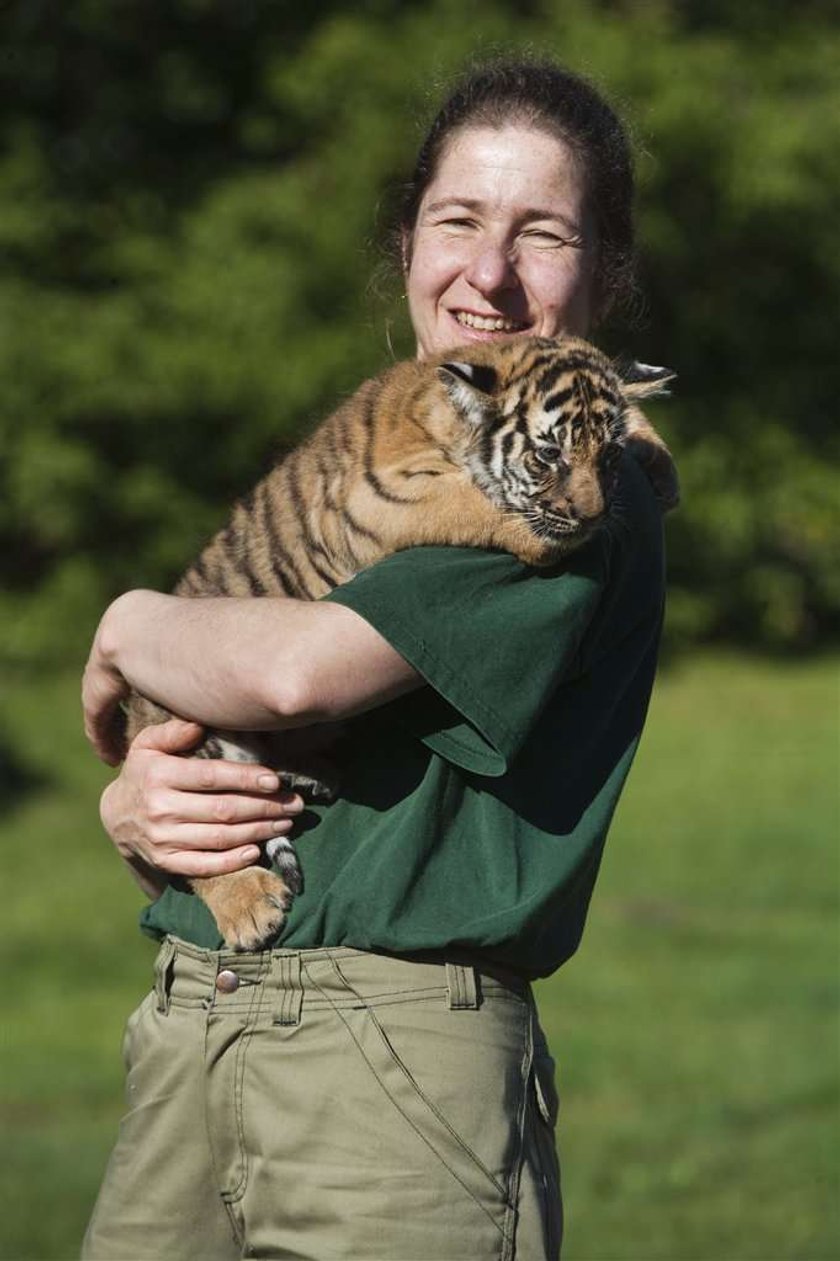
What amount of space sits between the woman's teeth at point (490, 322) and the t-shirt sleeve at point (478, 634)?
709 millimetres

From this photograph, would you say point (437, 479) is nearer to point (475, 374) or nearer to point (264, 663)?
point (475, 374)

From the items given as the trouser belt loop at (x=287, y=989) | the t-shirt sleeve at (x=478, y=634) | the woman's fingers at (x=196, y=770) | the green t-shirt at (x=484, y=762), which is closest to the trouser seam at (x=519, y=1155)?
the green t-shirt at (x=484, y=762)

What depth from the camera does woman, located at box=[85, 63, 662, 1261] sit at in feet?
9.53

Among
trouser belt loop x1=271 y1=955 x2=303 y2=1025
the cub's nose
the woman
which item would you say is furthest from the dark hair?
trouser belt loop x1=271 y1=955 x2=303 y2=1025

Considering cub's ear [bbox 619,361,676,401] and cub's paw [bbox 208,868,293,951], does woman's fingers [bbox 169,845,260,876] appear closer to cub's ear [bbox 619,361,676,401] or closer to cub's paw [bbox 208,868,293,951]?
cub's paw [bbox 208,868,293,951]

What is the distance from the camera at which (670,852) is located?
13.0 meters

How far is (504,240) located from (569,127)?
29 cm

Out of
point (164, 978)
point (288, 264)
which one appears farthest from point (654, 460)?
point (288, 264)

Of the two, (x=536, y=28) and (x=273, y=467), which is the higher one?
(x=536, y=28)

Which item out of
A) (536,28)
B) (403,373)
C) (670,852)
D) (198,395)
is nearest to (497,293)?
(403,373)

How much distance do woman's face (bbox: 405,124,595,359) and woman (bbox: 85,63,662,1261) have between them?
0.46 m

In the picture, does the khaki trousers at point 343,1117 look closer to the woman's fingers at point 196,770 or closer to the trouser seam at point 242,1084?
the trouser seam at point 242,1084

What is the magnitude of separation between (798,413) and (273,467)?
46.1 ft

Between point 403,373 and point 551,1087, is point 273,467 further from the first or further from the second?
point 551,1087
